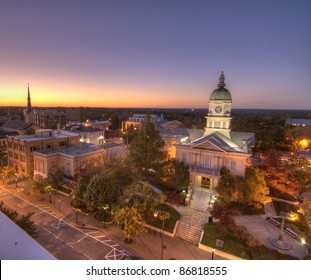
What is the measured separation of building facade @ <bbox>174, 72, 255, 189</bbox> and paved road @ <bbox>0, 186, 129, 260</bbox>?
1413 cm

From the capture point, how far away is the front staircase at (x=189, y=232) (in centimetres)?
1888

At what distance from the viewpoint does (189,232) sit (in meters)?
19.5

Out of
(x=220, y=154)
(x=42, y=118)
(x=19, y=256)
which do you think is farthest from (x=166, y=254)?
(x=42, y=118)

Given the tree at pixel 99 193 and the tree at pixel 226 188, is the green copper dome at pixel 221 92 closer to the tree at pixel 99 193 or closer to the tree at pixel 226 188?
the tree at pixel 226 188

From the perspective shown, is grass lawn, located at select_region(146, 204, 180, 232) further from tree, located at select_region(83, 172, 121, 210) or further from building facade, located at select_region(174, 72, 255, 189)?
building facade, located at select_region(174, 72, 255, 189)

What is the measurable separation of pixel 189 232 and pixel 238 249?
4.57 m

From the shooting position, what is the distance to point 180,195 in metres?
24.2

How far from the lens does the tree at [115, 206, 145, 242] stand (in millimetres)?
16797

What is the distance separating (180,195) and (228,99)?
15.8 metres

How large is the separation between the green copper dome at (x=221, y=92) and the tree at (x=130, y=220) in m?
20.7

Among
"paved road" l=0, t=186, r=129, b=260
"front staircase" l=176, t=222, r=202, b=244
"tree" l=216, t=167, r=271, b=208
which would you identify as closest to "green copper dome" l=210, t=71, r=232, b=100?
"tree" l=216, t=167, r=271, b=208

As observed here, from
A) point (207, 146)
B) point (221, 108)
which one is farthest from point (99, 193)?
point (221, 108)
